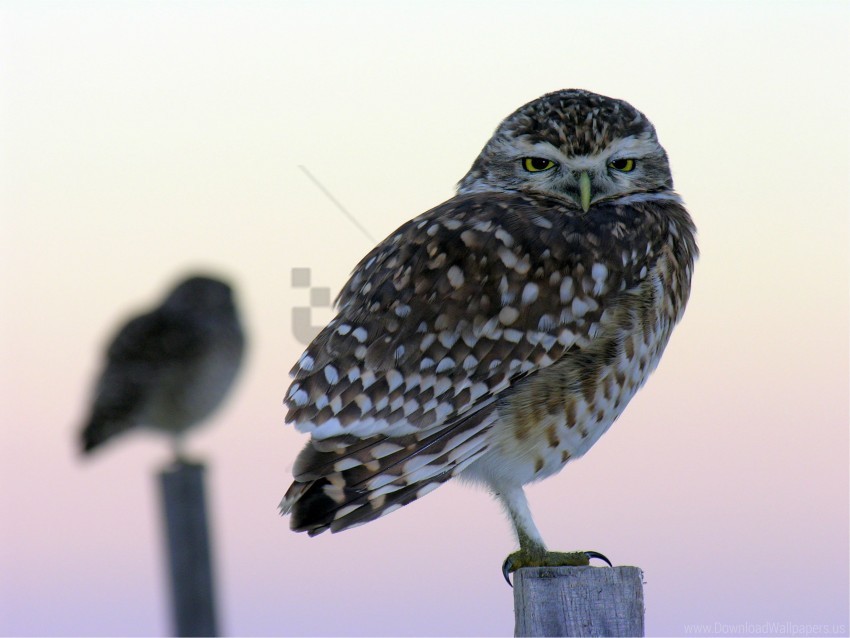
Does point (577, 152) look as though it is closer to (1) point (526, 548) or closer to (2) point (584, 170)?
(2) point (584, 170)

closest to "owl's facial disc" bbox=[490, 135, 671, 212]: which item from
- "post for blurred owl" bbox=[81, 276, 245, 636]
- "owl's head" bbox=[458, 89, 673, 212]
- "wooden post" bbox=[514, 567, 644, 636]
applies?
"owl's head" bbox=[458, 89, 673, 212]

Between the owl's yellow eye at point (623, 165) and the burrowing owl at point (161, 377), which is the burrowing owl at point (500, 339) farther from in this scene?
the burrowing owl at point (161, 377)

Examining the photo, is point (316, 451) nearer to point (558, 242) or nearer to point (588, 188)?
point (558, 242)

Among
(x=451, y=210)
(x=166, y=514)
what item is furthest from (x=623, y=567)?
(x=166, y=514)

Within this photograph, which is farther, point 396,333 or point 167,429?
point 167,429

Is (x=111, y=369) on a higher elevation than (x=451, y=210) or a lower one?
higher

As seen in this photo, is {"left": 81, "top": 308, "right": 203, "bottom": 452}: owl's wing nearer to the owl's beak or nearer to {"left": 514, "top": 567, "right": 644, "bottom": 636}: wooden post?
the owl's beak

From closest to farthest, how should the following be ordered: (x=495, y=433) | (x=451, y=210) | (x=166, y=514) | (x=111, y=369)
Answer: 1. (x=495, y=433)
2. (x=451, y=210)
3. (x=166, y=514)
4. (x=111, y=369)
